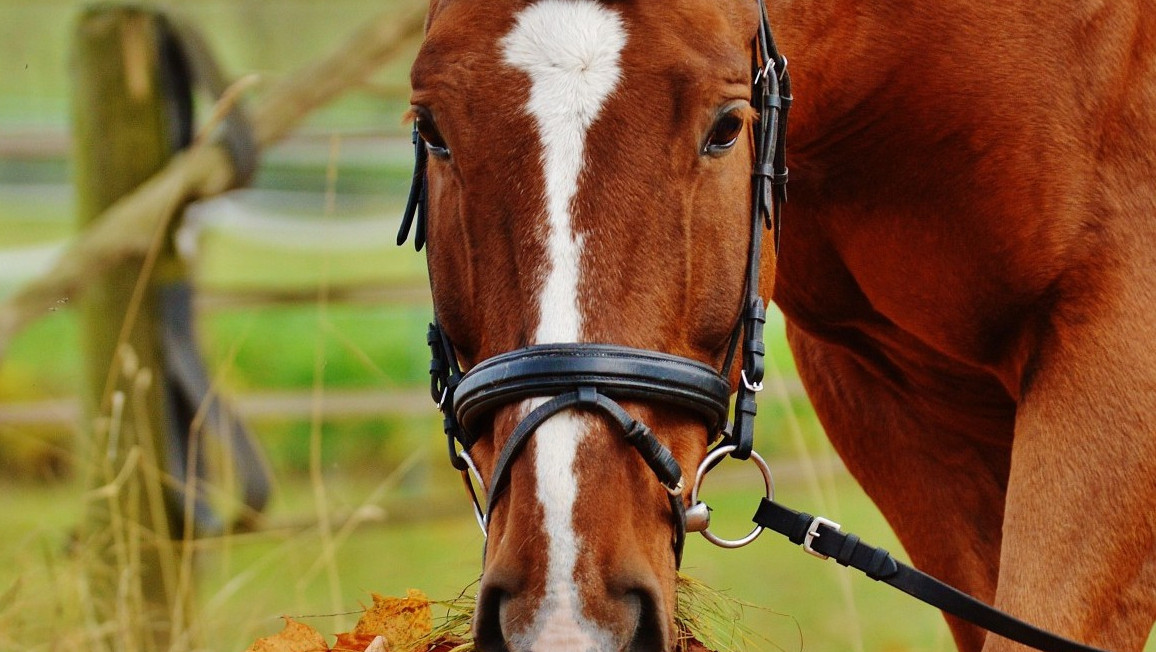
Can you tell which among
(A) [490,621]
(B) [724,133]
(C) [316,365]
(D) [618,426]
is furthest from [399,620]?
(C) [316,365]

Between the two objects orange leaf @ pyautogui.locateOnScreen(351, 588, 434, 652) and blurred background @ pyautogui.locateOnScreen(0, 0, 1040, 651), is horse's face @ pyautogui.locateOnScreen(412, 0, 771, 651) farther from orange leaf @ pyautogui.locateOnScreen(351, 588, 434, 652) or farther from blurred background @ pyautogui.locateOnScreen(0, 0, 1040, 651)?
blurred background @ pyautogui.locateOnScreen(0, 0, 1040, 651)

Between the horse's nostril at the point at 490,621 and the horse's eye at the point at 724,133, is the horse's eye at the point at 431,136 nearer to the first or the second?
the horse's eye at the point at 724,133

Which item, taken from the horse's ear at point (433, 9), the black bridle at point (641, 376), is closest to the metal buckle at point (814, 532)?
the black bridle at point (641, 376)

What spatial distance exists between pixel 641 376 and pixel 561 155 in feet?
0.92

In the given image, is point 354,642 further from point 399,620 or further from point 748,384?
point 748,384

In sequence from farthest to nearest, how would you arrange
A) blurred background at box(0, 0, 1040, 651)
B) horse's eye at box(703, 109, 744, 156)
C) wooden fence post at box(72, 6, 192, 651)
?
blurred background at box(0, 0, 1040, 651) < wooden fence post at box(72, 6, 192, 651) < horse's eye at box(703, 109, 744, 156)

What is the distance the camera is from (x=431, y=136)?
1.69 m

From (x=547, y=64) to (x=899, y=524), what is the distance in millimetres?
1703

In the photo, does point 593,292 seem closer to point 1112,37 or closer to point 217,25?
point 1112,37

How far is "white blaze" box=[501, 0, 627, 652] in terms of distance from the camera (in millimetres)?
1443

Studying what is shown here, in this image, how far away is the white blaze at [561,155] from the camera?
4.74 feet

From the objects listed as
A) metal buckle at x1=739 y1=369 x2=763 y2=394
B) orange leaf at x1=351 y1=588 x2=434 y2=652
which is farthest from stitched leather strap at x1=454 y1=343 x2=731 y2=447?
orange leaf at x1=351 y1=588 x2=434 y2=652

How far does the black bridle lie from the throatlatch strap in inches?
7.5

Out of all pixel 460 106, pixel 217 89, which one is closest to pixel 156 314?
pixel 217 89
